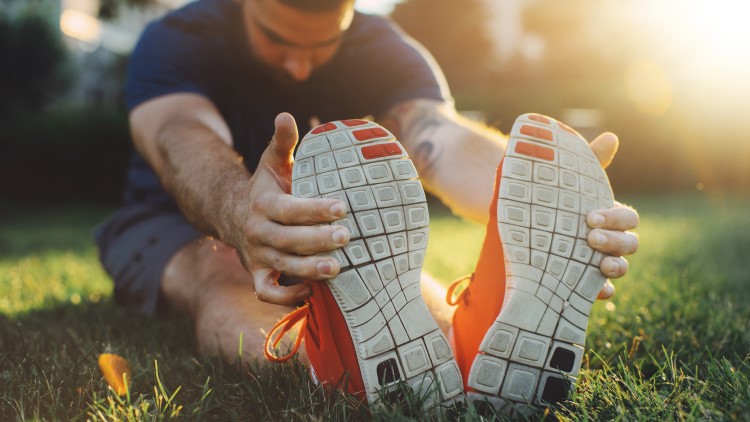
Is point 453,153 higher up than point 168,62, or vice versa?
point 168,62

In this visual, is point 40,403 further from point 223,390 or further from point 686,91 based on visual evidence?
point 686,91

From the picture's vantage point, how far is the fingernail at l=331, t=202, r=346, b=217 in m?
1.11

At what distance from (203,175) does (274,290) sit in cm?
49

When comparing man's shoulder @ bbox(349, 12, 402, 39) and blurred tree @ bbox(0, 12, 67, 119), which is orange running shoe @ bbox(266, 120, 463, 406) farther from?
blurred tree @ bbox(0, 12, 67, 119)

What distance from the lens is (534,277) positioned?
1.26 metres

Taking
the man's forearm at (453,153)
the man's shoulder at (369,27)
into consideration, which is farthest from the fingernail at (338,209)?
the man's shoulder at (369,27)

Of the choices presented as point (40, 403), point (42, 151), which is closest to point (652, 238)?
point (40, 403)

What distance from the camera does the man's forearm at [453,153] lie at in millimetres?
1910

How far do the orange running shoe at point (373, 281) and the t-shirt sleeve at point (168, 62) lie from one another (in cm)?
111

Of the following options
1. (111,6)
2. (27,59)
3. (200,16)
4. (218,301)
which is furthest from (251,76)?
(27,59)

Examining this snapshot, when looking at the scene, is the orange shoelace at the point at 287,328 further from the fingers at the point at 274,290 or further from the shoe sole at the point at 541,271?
the shoe sole at the point at 541,271

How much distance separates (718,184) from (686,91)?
1.71 m

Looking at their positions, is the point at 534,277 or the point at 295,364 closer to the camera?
the point at 534,277

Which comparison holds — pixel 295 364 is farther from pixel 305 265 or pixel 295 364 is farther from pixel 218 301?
pixel 218 301
